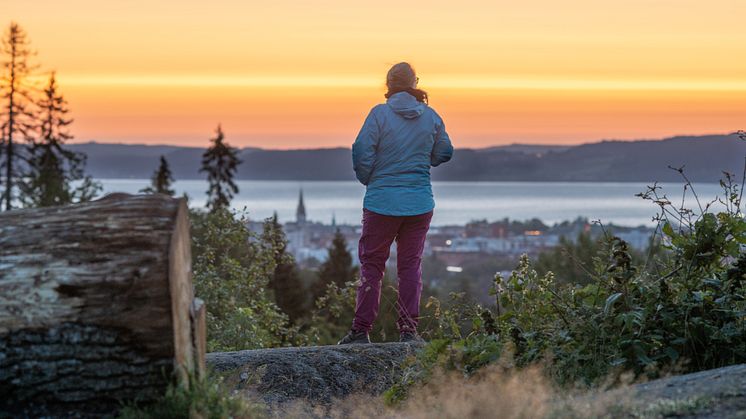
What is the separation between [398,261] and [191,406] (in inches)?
145

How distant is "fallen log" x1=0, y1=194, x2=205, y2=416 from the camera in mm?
5059

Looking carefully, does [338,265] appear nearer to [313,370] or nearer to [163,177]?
[163,177]

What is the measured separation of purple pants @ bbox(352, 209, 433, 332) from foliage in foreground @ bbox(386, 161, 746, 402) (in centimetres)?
154

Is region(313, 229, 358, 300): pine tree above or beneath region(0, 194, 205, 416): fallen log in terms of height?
beneath

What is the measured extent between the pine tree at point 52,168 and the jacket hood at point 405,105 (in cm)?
4729

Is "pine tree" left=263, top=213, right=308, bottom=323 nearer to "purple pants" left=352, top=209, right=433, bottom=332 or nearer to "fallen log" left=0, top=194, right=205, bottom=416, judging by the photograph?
"purple pants" left=352, top=209, right=433, bottom=332

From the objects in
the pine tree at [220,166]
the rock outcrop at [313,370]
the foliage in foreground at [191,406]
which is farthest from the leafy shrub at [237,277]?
the pine tree at [220,166]

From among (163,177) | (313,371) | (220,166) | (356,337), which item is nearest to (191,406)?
(313,371)

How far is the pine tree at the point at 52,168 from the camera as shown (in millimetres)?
55103

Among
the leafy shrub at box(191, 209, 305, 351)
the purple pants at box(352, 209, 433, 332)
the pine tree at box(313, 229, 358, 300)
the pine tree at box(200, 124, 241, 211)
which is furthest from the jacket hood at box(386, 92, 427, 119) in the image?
the pine tree at box(200, 124, 241, 211)

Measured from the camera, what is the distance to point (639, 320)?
6336 mm

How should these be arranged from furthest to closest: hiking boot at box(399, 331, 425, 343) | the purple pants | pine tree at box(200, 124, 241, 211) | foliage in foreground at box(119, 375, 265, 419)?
pine tree at box(200, 124, 241, 211) → hiking boot at box(399, 331, 425, 343) → the purple pants → foliage in foreground at box(119, 375, 265, 419)

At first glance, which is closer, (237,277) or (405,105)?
(405,105)

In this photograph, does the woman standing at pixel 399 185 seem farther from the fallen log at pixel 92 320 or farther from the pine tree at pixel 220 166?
the pine tree at pixel 220 166
